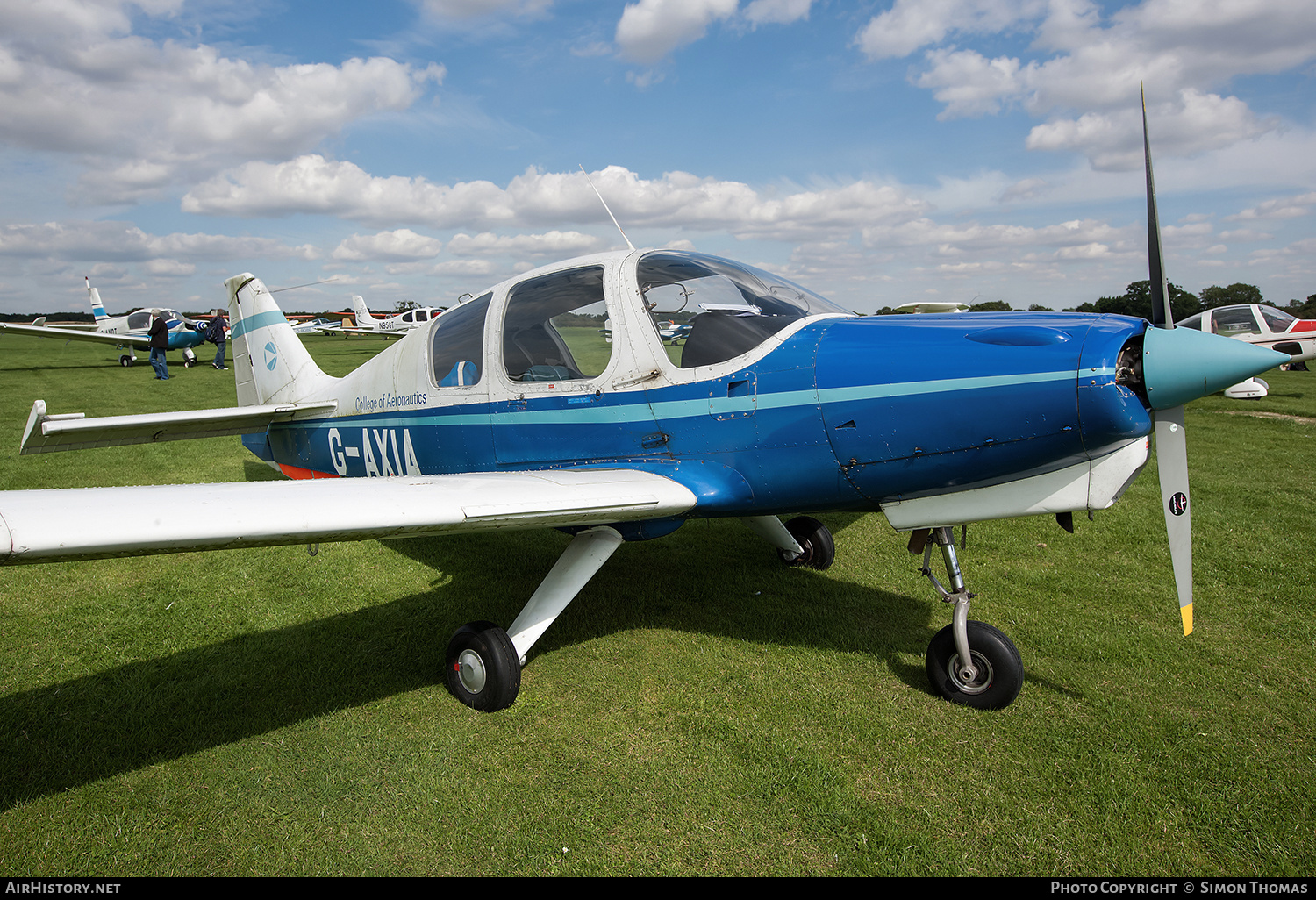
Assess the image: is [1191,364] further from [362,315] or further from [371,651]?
[362,315]

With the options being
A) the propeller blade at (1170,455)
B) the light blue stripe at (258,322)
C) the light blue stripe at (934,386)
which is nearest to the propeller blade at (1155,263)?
the propeller blade at (1170,455)

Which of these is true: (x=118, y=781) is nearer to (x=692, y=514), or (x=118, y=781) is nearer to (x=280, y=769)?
(x=280, y=769)

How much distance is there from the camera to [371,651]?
13.3ft

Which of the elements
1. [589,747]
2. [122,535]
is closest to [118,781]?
[122,535]

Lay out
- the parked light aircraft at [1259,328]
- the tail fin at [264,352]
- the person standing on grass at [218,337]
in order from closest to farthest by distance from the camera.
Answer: the tail fin at [264,352], the parked light aircraft at [1259,328], the person standing on grass at [218,337]

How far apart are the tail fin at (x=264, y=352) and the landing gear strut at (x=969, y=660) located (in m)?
5.48

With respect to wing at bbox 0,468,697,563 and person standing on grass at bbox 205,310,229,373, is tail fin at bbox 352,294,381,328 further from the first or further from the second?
wing at bbox 0,468,697,563

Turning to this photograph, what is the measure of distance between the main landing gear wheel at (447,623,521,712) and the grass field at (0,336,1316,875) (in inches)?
3.5

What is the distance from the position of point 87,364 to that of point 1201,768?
1318 inches

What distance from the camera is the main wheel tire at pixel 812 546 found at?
5.41 metres

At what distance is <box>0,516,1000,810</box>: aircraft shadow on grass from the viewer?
3.15m

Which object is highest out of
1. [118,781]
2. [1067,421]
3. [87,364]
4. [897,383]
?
[87,364]

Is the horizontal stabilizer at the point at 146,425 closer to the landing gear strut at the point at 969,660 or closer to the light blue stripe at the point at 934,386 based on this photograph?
the light blue stripe at the point at 934,386

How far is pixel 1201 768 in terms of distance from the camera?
2824 mm
